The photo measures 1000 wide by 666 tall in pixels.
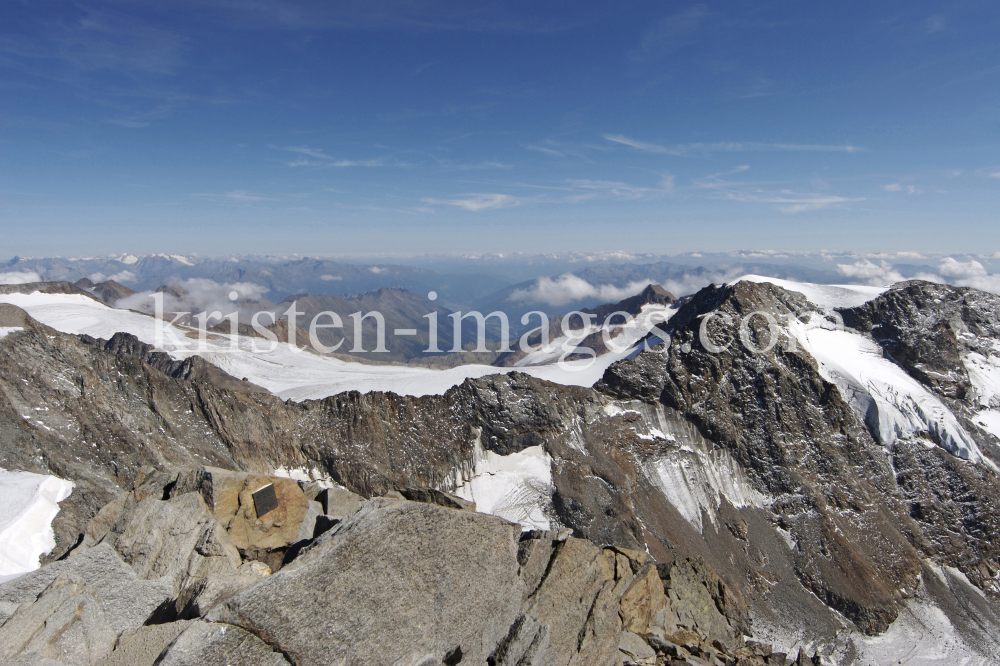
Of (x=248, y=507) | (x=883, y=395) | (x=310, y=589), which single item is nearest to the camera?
(x=310, y=589)

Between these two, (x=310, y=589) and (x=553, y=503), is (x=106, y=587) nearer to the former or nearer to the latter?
(x=310, y=589)

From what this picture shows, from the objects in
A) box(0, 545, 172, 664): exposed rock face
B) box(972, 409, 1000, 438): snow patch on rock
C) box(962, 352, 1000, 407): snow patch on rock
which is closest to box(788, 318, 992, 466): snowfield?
box(972, 409, 1000, 438): snow patch on rock

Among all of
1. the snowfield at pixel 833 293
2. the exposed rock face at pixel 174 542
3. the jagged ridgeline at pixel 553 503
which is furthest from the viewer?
the snowfield at pixel 833 293

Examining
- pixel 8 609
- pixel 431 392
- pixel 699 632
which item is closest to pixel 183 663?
pixel 8 609

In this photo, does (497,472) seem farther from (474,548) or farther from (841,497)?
(841,497)

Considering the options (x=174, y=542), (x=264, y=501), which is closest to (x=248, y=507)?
(x=264, y=501)

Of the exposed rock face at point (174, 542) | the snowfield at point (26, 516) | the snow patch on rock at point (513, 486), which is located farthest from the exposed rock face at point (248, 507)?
the snow patch on rock at point (513, 486)

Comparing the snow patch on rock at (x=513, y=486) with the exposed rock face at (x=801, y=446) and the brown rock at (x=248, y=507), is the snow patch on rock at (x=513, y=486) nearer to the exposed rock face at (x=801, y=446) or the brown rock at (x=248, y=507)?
the exposed rock face at (x=801, y=446)
